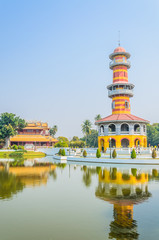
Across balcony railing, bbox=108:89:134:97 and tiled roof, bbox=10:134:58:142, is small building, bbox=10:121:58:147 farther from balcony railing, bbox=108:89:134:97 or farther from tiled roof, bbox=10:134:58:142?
balcony railing, bbox=108:89:134:97

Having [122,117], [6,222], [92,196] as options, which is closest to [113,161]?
[122,117]

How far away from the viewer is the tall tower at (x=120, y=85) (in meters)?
53.7

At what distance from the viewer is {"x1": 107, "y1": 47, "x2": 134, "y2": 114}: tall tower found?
5372cm

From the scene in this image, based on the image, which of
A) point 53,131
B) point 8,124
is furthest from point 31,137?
point 53,131

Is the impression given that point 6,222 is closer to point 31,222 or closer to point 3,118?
point 31,222

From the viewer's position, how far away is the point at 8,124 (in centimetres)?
7231

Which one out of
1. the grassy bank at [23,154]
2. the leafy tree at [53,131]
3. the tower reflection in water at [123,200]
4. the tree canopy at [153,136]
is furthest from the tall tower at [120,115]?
the leafy tree at [53,131]

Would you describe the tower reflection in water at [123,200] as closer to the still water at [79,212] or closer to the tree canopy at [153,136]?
the still water at [79,212]

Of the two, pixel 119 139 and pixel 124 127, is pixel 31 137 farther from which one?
pixel 119 139

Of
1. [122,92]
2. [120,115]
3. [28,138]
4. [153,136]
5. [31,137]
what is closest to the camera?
[120,115]

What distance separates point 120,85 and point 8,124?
1552 inches

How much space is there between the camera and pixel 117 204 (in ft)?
41.3

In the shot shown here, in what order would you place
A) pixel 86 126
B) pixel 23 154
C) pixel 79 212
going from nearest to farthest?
→ pixel 79 212
pixel 23 154
pixel 86 126

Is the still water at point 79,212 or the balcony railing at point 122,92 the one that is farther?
the balcony railing at point 122,92
